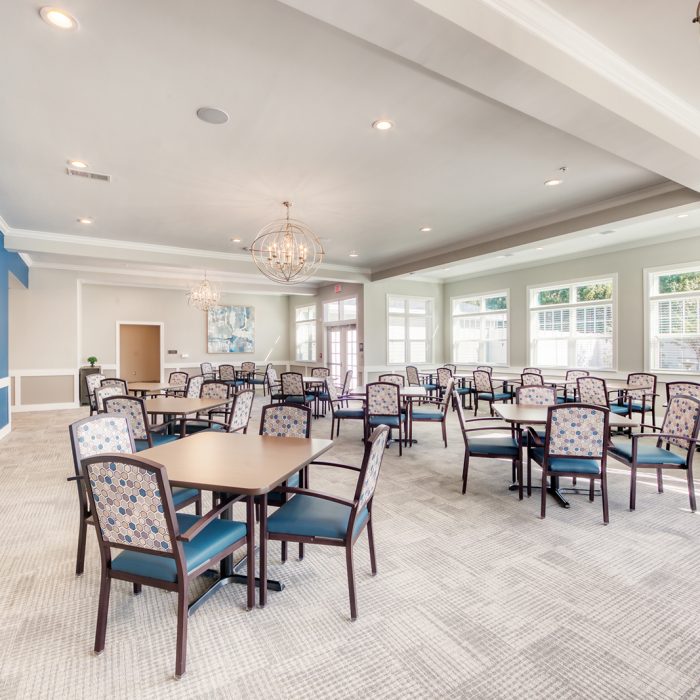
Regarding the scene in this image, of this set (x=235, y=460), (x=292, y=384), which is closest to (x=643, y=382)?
(x=292, y=384)

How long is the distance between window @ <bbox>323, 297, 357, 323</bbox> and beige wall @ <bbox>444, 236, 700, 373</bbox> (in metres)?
3.76

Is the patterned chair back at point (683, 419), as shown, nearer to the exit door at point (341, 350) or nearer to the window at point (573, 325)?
the window at point (573, 325)

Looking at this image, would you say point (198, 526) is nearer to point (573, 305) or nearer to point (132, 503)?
point (132, 503)

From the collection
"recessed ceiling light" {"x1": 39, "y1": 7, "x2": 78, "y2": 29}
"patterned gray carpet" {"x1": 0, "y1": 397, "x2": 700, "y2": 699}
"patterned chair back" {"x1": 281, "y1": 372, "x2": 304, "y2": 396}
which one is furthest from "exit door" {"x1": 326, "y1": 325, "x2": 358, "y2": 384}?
"recessed ceiling light" {"x1": 39, "y1": 7, "x2": 78, "y2": 29}

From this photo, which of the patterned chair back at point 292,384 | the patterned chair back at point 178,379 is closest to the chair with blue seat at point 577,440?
the patterned chair back at point 292,384

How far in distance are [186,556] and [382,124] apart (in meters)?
3.22

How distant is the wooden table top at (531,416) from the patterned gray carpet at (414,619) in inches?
28.9

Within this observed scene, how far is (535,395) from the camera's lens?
5.10 meters

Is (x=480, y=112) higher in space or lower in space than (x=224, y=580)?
higher

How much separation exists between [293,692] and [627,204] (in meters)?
5.84

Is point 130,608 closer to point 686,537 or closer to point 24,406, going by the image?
point 686,537

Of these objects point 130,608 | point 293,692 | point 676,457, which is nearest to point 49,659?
point 130,608

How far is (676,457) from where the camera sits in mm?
3654

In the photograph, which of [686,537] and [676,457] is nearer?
[686,537]
